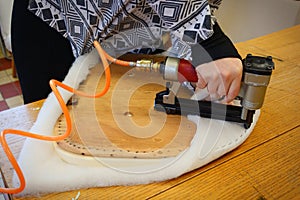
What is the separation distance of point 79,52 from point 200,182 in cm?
38

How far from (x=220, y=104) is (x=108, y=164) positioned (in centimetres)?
24

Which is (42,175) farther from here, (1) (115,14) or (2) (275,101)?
(2) (275,101)

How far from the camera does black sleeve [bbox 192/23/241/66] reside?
1.80 feet

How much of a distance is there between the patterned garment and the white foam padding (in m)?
0.17

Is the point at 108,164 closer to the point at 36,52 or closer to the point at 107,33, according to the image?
the point at 107,33

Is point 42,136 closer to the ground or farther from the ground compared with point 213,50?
closer to the ground

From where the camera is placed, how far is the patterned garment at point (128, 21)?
0.56 meters

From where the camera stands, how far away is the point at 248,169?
492mm

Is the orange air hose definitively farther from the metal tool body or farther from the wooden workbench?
the metal tool body

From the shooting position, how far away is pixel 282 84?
0.71 metres

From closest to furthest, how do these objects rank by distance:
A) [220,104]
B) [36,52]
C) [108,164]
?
[108,164] < [220,104] < [36,52]

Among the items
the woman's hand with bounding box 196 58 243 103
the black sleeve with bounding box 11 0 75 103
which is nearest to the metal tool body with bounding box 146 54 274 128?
the woman's hand with bounding box 196 58 243 103

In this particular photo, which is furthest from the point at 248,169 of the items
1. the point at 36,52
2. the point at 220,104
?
the point at 36,52

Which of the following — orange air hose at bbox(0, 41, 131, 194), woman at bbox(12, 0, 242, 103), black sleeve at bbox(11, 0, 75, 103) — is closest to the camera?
orange air hose at bbox(0, 41, 131, 194)
